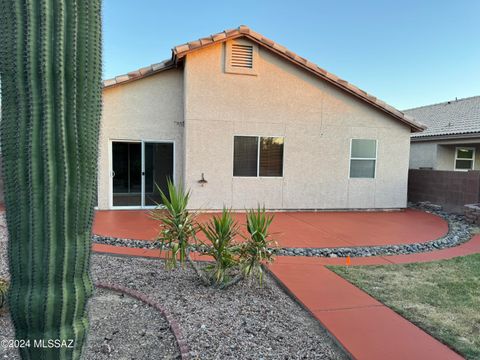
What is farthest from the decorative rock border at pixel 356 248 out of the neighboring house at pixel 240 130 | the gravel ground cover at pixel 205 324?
the neighboring house at pixel 240 130

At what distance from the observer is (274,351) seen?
3.13 m

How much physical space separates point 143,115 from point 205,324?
828 cm

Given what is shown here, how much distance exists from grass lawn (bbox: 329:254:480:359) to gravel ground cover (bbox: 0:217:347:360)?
4.09 ft

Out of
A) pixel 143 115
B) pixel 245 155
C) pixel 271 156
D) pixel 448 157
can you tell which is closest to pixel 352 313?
pixel 245 155

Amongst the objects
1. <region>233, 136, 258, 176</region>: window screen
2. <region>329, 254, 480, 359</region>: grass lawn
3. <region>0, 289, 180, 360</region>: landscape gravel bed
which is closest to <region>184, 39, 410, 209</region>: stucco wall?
<region>233, 136, 258, 176</region>: window screen

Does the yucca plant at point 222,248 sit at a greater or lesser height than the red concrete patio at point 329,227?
greater

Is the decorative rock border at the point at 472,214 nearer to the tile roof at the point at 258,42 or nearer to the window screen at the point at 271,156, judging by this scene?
the tile roof at the point at 258,42

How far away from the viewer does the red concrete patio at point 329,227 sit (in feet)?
25.1

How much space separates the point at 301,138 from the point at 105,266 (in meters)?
7.83

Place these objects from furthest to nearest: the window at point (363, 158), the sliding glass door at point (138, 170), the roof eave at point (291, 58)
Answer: the window at point (363, 158), the sliding glass door at point (138, 170), the roof eave at point (291, 58)

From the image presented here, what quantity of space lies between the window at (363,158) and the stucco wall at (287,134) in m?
0.21

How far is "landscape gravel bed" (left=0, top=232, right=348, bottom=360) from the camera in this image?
3119mm

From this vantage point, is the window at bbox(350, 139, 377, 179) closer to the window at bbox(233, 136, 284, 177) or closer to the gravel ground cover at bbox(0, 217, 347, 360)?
the window at bbox(233, 136, 284, 177)

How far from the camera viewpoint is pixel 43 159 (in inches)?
79.6
